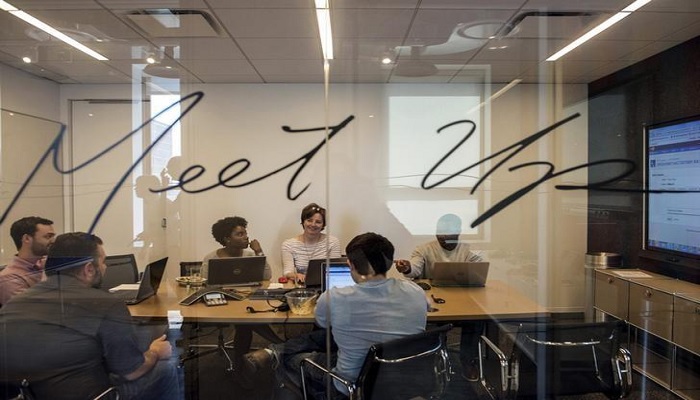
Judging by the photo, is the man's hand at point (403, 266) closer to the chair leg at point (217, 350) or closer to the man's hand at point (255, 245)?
the man's hand at point (255, 245)

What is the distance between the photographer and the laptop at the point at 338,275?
2387 mm

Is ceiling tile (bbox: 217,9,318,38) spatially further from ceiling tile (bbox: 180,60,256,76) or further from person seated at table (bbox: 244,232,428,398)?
person seated at table (bbox: 244,232,428,398)

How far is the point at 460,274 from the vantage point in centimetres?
288

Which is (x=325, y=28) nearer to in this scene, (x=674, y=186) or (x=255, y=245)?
(x=255, y=245)

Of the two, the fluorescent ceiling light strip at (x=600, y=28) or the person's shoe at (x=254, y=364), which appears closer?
the fluorescent ceiling light strip at (x=600, y=28)

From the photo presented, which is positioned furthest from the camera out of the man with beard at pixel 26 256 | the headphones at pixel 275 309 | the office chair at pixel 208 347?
the office chair at pixel 208 347

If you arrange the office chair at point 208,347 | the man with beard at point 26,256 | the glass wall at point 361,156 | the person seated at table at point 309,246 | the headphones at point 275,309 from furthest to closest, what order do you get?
the person seated at table at point 309,246 → the office chair at point 208,347 → the glass wall at point 361,156 → the headphones at point 275,309 → the man with beard at point 26,256

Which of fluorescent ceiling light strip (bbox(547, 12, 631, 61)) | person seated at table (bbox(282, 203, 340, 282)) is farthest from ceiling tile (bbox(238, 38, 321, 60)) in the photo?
fluorescent ceiling light strip (bbox(547, 12, 631, 61))

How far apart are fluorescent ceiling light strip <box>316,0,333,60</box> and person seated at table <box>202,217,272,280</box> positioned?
1.71 metres

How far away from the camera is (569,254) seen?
3.96 meters

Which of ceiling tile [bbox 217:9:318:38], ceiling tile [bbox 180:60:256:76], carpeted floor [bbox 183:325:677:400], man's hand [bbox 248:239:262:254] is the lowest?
carpeted floor [bbox 183:325:677:400]

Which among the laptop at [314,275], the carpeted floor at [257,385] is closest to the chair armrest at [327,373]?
the carpeted floor at [257,385]

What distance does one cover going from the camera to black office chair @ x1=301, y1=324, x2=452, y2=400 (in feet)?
5.97

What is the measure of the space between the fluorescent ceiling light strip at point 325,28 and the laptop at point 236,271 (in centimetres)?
170
